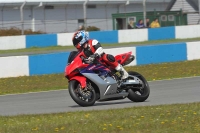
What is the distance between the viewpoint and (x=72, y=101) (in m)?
11.5

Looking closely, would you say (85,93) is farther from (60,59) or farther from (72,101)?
(60,59)

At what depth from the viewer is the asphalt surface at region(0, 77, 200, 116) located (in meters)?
10.1

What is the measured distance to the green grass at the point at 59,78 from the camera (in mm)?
15120

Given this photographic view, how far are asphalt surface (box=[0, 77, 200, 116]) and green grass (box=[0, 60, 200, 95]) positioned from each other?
1.47 m

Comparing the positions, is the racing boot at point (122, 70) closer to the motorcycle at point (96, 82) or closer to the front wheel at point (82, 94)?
the motorcycle at point (96, 82)

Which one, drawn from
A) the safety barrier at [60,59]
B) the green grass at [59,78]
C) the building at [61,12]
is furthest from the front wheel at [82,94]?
the building at [61,12]

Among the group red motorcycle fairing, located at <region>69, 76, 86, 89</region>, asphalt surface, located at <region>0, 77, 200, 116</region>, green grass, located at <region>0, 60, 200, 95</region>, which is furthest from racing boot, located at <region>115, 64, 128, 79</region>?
green grass, located at <region>0, 60, 200, 95</region>

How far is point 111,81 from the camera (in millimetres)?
10023

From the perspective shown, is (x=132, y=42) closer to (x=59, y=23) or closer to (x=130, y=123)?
(x=59, y=23)

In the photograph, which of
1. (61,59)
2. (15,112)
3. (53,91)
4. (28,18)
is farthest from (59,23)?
(15,112)

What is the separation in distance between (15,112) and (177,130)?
3918 millimetres

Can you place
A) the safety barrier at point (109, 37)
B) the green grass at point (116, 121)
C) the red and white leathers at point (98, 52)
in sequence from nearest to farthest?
the green grass at point (116, 121)
the red and white leathers at point (98, 52)
the safety barrier at point (109, 37)

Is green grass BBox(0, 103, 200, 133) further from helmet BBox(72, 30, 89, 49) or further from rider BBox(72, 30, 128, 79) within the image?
helmet BBox(72, 30, 89, 49)

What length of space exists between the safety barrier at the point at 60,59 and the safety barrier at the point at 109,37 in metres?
9.99
